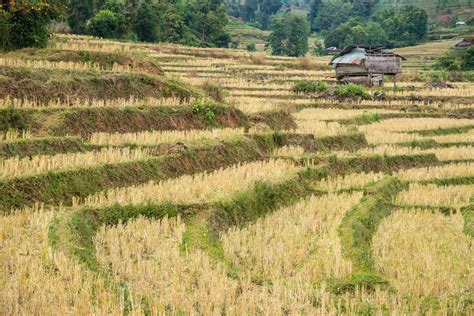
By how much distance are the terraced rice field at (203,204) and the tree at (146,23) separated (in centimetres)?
3686

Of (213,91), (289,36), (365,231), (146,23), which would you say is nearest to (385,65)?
(213,91)

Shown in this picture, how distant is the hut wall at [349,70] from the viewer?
134ft

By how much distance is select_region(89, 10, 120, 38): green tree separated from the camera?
52062mm

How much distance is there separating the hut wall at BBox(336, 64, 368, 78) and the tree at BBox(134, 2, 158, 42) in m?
21.6

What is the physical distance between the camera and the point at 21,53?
1884 cm

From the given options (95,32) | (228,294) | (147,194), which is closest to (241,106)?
(147,194)

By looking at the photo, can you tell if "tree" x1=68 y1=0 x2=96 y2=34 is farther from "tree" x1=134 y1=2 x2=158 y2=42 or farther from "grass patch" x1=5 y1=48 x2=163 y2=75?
"grass patch" x1=5 y1=48 x2=163 y2=75

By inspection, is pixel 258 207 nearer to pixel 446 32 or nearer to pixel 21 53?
pixel 21 53

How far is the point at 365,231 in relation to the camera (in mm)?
9828

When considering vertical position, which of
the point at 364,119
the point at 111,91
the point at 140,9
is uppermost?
the point at 140,9

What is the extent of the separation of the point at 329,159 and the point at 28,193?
23.9 ft

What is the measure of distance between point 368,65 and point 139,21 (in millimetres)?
24520

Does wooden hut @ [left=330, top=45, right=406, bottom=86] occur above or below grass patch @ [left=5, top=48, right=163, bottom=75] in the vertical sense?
below

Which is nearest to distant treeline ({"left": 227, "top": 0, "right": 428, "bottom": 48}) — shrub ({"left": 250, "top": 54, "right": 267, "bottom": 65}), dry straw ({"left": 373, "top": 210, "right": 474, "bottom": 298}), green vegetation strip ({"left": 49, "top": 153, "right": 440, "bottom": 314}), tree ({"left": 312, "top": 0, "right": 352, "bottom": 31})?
tree ({"left": 312, "top": 0, "right": 352, "bottom": 31})
